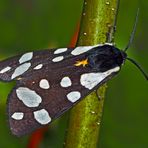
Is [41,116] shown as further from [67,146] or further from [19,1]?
[19,1]

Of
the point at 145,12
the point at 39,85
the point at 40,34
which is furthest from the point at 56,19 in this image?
the point at 39,85

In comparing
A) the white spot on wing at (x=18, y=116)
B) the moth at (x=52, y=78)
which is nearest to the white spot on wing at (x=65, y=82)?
the moth at (x=52, y=78)

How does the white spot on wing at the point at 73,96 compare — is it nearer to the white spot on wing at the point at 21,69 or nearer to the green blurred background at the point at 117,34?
the white spot on wing at the point at 21,69

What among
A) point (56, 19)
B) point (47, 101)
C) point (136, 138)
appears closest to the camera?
point (47, 101)

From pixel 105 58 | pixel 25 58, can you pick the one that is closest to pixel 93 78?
pixel 105 58

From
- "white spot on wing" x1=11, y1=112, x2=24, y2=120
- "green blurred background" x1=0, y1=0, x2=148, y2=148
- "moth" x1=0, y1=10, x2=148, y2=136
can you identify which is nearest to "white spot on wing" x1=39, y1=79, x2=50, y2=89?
"moth" x1=0, y1=10, x2=148, y2=136
